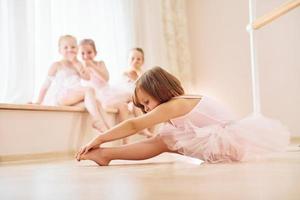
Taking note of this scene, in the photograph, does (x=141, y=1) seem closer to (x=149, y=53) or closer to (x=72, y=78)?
(x=149, y=53)

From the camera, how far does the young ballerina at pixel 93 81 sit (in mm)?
3008

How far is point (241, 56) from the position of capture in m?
4.50

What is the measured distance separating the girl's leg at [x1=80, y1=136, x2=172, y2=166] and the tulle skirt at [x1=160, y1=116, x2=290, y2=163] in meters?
0.04

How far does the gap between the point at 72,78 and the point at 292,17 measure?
2.38 metres

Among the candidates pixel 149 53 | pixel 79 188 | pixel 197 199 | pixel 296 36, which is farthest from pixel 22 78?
pixel 296 36

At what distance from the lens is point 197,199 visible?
661 mm

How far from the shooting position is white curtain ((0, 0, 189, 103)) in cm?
270

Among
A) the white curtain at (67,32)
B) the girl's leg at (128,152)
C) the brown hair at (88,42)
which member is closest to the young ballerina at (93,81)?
the brown hair at (88,42)

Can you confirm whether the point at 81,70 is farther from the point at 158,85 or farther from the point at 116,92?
the point at 158,85

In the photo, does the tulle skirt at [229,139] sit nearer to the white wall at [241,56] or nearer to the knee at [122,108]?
the knee at [122,108]

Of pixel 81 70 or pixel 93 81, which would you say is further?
pixel 93 81

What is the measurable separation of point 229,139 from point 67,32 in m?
1.93

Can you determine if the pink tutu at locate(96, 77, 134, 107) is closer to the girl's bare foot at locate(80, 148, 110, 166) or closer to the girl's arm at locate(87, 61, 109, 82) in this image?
the girl's arm at locate(87, 61, 109, 82)

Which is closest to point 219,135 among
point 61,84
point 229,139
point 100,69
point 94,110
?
point 229,139
